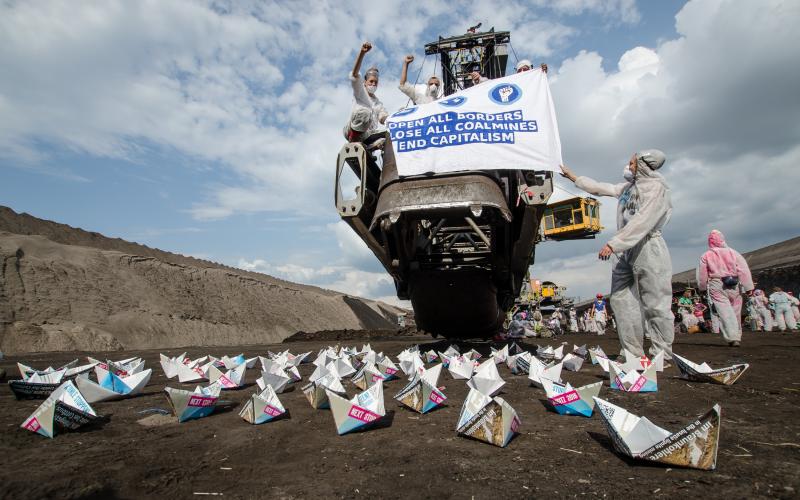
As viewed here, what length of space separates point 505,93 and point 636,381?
3.22 metres

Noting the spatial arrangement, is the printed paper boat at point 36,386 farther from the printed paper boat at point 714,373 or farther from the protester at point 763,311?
the protester at point 763,311

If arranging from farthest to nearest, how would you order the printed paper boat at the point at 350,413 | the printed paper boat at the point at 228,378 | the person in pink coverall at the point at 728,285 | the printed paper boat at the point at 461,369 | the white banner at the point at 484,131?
the person in pink coverall at the point at 728,285
the white banner at the point at 484,131
the printed paper boat at the point at 461,369
the printed paper boat at the point at 228,378
the printed paper boat at the point at 350,413

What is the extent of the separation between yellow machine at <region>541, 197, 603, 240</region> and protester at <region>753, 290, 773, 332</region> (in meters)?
5.85

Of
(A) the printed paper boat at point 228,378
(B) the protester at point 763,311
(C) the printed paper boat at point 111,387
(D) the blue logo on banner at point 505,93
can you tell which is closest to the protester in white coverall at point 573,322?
(B) the protester at point 763,311

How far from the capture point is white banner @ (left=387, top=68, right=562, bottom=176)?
422 cm

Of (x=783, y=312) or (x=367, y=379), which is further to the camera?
(x=783, y=312)

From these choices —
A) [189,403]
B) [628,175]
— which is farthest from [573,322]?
[189,403]

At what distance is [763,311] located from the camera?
509 inches

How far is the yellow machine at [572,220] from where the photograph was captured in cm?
1697

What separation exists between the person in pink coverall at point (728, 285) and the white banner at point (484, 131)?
406 cm

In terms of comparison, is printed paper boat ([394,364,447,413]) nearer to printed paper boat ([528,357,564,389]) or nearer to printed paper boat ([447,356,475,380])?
printed paper boat ([528,357,564,389])

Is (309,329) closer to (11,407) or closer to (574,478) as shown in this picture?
(11,407)

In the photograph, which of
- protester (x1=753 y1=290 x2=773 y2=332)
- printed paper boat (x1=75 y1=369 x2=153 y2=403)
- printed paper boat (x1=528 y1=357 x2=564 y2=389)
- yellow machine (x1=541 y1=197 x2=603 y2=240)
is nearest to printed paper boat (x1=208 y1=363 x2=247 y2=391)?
printed paper boat (x1=75 y1=369 x2=153 y2=403)

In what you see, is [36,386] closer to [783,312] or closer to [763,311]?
[783,312]
